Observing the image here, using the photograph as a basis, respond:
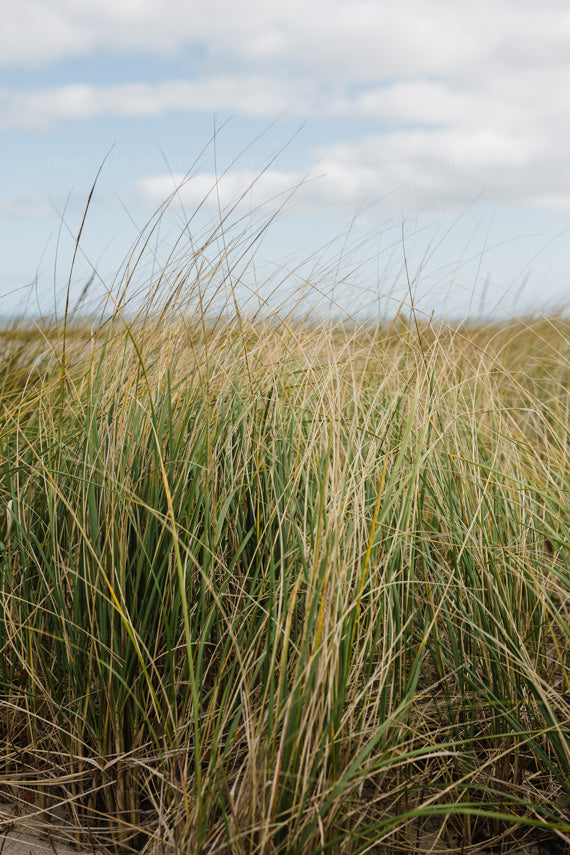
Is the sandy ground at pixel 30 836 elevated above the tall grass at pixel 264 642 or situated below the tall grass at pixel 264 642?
below

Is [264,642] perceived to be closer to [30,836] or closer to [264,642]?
[264,642]

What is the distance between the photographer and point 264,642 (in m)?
1.63

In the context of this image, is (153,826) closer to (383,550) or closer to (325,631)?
(325,631)

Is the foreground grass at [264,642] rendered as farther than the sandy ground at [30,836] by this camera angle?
No

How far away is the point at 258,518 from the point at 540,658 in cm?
86

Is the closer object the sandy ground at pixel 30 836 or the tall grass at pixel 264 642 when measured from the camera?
the tall grass at pixel 264 642

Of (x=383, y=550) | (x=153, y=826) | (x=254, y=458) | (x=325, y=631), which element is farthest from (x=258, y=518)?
(x=153, y=826)

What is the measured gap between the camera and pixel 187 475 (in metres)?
1.73

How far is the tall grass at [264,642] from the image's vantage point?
129 centimetres

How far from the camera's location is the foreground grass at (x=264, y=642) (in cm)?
130

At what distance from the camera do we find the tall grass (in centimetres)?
129

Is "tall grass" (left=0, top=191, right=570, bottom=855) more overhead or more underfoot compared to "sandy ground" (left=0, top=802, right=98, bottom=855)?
more overhead

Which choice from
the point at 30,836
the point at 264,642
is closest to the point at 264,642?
the point at 264,642

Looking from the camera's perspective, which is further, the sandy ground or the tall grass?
the sandy ground
